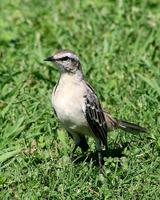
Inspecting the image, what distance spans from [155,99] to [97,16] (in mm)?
3299

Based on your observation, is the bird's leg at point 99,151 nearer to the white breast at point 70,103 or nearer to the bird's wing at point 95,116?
the bird's wing at point 95,116

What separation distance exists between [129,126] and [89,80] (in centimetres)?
204

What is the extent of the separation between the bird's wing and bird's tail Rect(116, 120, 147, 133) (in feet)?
0.90

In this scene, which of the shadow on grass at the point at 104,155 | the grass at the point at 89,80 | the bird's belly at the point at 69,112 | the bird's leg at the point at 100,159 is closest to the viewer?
the grass at the point at 89,80

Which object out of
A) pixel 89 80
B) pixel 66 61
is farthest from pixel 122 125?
pixel 89 80

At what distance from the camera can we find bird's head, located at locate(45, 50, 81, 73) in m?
8.62

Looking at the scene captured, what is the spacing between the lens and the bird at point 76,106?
8.45 m

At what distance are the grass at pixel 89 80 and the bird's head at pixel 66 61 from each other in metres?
0.94

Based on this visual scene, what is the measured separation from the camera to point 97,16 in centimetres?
1310

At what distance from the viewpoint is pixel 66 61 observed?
867cm

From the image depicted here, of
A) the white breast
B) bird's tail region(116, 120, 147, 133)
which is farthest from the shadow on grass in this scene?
the white breast

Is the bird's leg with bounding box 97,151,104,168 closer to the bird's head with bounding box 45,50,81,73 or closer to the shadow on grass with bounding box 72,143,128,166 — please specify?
the shadow on grass with bounding box 72,143,128,166

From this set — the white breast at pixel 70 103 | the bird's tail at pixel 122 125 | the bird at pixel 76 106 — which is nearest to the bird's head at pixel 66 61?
the bird at pixel 76 106

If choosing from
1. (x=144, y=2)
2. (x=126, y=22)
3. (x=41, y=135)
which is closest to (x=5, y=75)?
(x=41, y=135)
